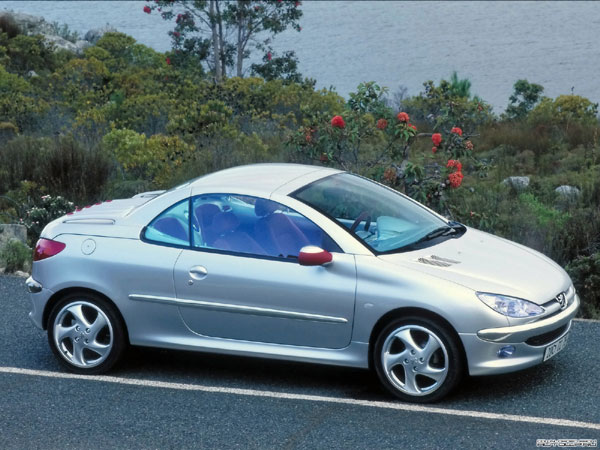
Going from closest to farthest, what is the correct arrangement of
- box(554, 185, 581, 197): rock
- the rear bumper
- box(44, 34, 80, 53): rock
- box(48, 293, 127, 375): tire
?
1. box(48, 293, 127, 375): tire
2. the rear bumper
3. box(554, 185, 581, 197): rock
4. box(44, 34, 80, 53): rock

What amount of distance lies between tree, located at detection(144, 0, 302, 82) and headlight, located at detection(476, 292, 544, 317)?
19516 millimetres

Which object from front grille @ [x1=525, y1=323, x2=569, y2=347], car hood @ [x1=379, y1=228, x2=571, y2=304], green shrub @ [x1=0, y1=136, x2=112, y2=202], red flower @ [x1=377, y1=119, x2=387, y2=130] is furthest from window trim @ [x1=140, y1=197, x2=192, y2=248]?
green shrub @ [x1=0, y1=136, x2=112, y2=202]

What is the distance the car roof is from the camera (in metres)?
A: 7.05

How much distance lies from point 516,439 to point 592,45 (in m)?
51.2

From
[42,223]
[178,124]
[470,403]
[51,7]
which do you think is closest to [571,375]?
[470,403]

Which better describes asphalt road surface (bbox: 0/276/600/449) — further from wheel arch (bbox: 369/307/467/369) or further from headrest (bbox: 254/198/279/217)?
headrest (bbox: 254/198/279/217)

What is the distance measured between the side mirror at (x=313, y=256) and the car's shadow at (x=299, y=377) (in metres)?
0.90

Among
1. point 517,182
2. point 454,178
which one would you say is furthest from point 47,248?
point 517,182

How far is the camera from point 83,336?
23.6ft

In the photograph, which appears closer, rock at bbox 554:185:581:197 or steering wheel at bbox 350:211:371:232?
steering wheel at bbox 350:211:371:232

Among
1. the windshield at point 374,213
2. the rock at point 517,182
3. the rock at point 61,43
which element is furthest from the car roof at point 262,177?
the rock at point 61,43

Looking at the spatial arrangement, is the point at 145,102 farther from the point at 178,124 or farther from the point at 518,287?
the point at 518,287

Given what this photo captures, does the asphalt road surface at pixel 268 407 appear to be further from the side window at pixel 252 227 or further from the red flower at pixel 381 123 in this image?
the red flower at pixel 381 123

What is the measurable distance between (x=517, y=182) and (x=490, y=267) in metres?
8.47
